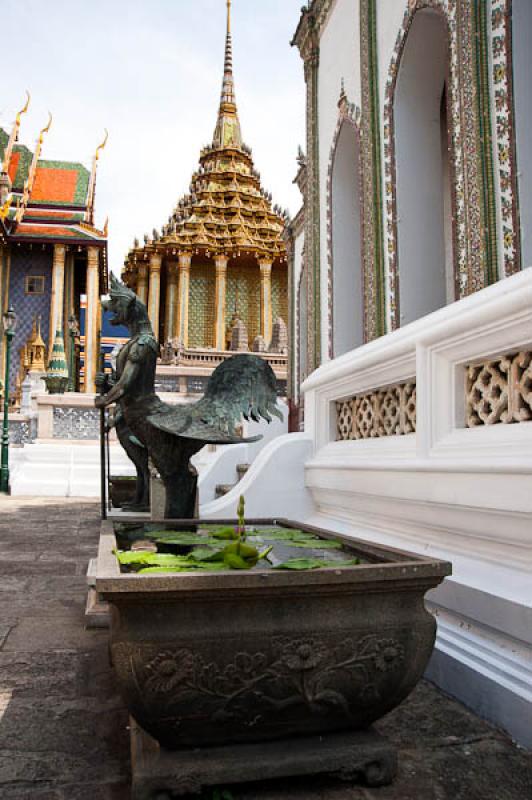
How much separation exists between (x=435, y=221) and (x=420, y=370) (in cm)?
327

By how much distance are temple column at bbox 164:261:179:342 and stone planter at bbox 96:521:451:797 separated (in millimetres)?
25830

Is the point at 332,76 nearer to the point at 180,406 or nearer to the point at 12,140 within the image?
the point at 180,406

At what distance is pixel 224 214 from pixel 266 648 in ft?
89.5

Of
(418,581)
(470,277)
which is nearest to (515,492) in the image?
(418,581)

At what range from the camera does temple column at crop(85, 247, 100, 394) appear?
82.7 feet

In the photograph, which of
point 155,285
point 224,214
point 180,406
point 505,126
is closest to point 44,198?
point 155,285

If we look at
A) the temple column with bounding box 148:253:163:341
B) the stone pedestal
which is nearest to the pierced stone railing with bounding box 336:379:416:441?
the stone pedestal

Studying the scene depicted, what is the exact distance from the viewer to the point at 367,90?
595 centimetres

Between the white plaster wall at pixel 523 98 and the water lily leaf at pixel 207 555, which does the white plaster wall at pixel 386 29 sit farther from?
the water lily leaf at pixel 207 555

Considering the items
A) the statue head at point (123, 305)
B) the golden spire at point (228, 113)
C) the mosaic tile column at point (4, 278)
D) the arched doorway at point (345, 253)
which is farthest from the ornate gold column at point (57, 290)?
the statue head at point (123, 305)

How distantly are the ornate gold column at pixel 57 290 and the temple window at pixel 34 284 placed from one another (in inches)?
23.2

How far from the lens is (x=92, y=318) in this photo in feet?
83.9

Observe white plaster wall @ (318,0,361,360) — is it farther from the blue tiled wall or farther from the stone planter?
the blue tiled wall

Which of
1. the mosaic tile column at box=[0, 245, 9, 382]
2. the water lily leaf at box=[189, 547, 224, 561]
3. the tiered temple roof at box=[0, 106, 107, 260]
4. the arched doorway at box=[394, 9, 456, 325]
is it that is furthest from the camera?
the mosaic tile column at box=[0, 245, 9, 382]
